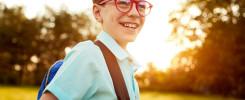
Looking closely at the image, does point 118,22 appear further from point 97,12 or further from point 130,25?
point 97,12

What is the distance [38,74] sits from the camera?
38188 millimetres

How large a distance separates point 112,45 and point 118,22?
0.65ft

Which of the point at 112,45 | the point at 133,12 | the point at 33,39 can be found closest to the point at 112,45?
the point at 112,45

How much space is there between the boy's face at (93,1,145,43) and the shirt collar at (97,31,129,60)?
2.4 inches

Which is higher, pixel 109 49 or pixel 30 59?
pixel 30 59

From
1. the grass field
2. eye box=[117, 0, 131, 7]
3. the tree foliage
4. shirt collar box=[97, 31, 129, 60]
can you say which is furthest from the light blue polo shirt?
the tree foliage

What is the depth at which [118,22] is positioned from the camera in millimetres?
1971

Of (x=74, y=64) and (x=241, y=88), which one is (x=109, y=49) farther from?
(x=241, y=88)

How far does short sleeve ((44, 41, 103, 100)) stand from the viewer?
1485 millimetres

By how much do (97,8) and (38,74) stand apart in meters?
38.3

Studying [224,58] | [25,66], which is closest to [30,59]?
[25,66]

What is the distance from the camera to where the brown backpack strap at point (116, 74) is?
1.64 m

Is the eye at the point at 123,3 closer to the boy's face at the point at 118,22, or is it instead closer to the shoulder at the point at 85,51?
the boy's face at the point at 118,22

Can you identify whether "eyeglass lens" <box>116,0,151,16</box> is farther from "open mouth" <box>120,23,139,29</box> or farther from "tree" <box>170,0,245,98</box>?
"tree" <box>170,0,245,98</box>
